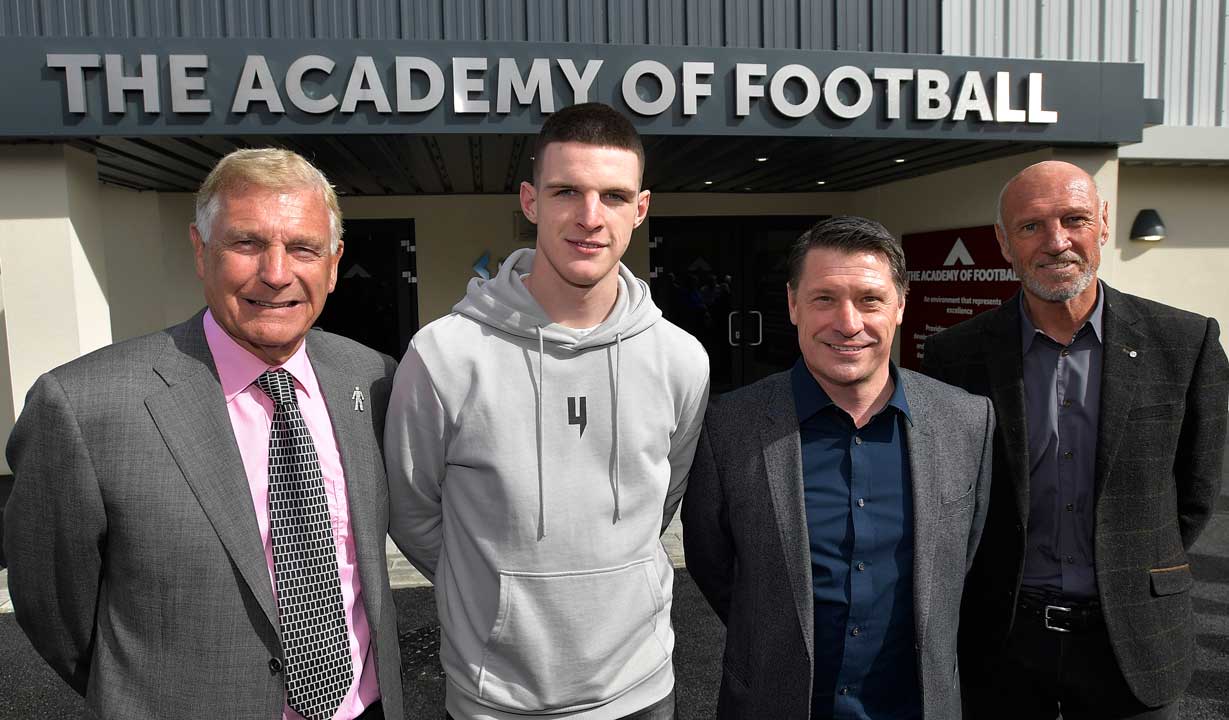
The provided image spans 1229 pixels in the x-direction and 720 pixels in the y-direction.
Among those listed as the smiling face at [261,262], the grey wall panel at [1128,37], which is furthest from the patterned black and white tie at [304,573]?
the grey wall panel at [1128,37]

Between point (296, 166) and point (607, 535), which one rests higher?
A: point (296, 166)

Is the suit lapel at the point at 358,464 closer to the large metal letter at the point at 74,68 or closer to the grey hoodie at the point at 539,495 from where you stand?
the grey hoodie at the point at 539,495

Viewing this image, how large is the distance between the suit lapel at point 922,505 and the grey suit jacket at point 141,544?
147 cm

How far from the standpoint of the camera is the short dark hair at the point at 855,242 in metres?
1.86

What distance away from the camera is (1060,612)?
6.81 ft

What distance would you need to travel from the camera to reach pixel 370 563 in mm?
1786

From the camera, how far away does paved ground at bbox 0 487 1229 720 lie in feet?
11.0

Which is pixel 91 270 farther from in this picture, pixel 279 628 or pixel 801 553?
pixel 801 553

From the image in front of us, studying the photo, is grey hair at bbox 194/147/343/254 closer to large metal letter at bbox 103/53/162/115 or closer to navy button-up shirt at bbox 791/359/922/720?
navy button-up shirt at bbox 791/359/922/720

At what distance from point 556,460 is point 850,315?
2.66 feet

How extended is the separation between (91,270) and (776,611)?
685 centimetres

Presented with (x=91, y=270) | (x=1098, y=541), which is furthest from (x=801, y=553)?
(x=91, y=270)

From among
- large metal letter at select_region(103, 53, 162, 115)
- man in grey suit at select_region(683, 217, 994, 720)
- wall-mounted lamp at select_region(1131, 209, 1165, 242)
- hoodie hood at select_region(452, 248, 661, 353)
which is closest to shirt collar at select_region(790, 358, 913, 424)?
man in grey suit at select_region(683, 217, 994, 720)

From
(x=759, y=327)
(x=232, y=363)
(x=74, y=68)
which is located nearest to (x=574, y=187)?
(x=232, y=363)
